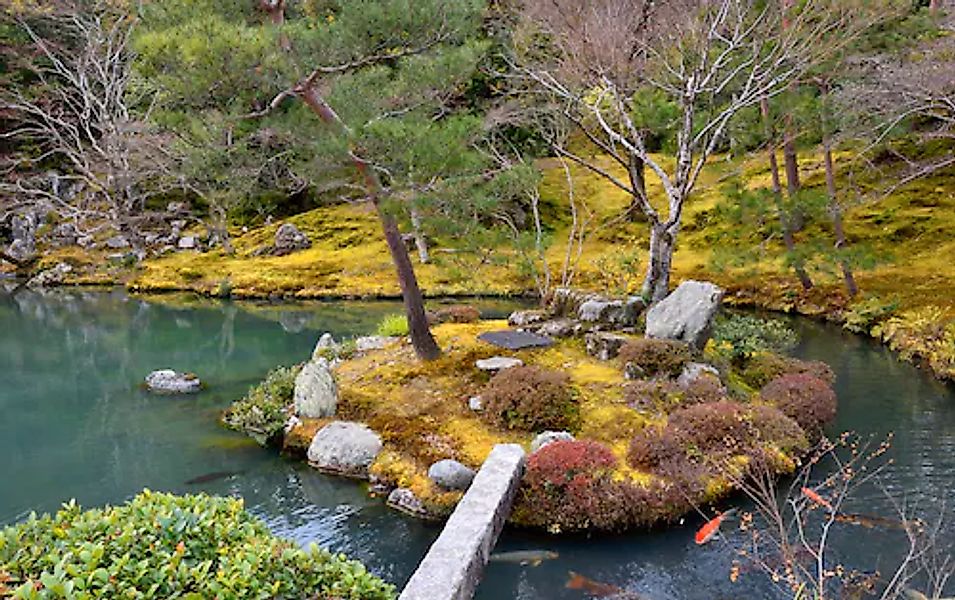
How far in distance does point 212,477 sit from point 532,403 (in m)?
4.72

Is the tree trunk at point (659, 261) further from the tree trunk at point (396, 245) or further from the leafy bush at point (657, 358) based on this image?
the tree trunk at point (396, 245)

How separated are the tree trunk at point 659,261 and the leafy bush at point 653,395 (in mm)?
3030

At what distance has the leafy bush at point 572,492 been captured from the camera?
27.5ft

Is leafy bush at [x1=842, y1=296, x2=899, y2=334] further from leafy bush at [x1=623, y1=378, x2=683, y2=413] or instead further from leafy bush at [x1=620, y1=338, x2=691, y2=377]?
leafy bush at [x1=623, y1=378, x2=683, y2=413]

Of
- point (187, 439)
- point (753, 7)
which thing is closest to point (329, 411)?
point (187, 439)

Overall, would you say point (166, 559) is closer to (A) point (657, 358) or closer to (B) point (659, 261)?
(A) point (657, 358)

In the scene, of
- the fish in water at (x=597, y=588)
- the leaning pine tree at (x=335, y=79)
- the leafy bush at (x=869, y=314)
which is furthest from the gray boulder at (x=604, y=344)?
the leafy bush at (x=869, y=314)

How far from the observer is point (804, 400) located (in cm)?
1094

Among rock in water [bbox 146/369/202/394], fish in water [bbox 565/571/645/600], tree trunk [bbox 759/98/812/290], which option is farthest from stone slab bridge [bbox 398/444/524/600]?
tree trunk [bbox 759/98/812/290]

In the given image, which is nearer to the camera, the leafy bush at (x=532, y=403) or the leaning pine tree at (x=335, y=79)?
the leaning pine tree at (x=335, y=79)

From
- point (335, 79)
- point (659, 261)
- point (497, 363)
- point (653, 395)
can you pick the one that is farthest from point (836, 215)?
point (335, 79)

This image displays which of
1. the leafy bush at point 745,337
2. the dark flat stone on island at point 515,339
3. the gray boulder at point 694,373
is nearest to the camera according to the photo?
the gray boulder at point 694,373

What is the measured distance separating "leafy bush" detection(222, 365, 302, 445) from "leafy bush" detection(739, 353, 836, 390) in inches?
310

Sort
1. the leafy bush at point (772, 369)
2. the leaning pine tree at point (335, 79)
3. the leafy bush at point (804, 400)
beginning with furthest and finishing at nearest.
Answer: the leafy bush at point (772, 369) < the leafy bush at point (804, 400) < the leaning pine tree at point (335, 79)
